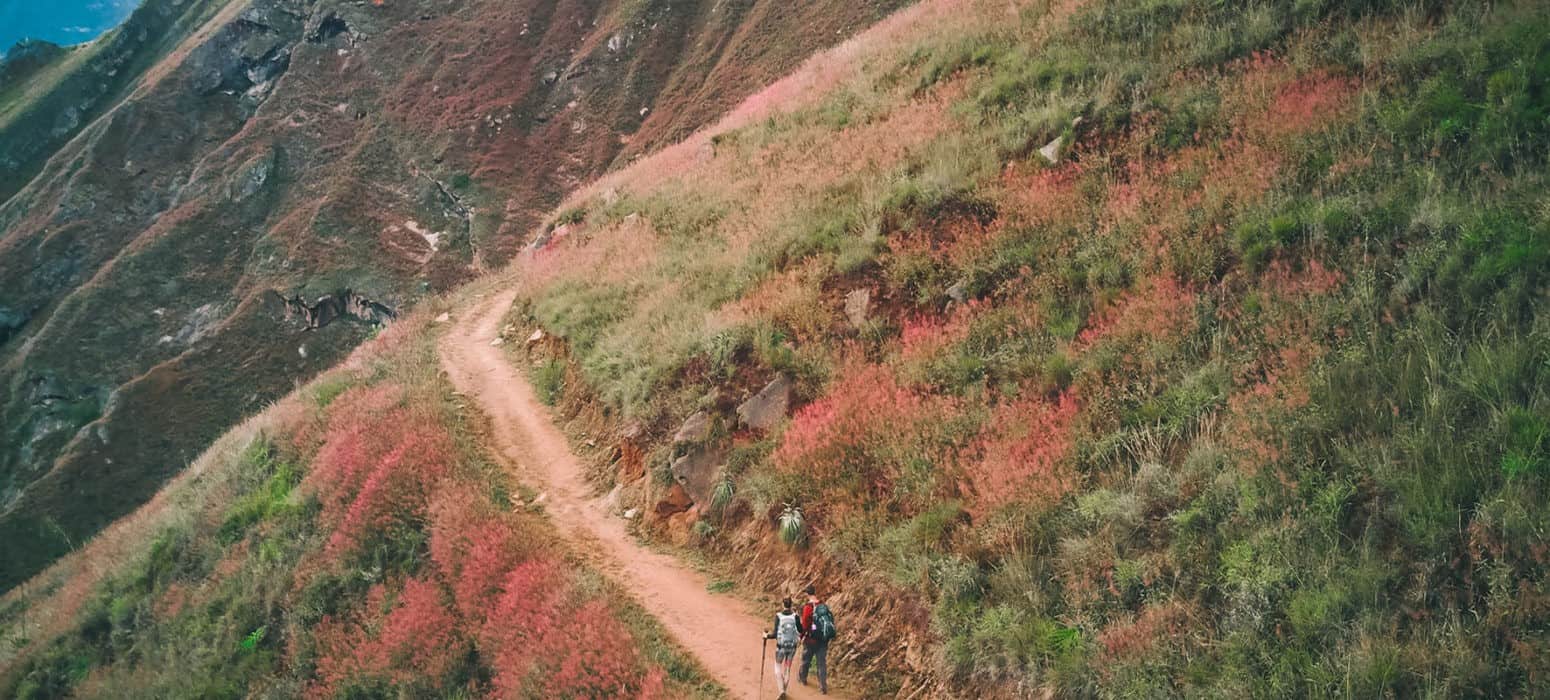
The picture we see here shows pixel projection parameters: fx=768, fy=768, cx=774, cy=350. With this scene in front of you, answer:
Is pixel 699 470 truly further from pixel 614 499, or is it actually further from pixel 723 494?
pixel 614 499

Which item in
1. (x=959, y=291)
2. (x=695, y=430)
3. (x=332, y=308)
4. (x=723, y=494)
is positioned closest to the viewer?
(x=723, y=494)

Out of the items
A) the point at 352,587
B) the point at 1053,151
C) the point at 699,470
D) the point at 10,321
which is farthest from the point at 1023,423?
the point at 10,321

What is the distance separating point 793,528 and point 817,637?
186cm

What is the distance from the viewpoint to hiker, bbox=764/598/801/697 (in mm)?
8219

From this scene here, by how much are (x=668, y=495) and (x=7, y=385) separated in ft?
302

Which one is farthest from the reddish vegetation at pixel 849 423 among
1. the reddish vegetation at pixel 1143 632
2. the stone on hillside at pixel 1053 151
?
the stone on hillside at pixel 1053 151

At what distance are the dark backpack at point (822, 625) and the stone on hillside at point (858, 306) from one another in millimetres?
4835

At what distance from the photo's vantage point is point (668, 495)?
1174 centimetres

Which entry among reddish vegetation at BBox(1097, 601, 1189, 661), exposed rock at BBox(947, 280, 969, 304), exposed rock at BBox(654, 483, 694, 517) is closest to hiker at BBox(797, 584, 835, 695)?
reddish vegetation at BBox(1097, 601, 1189, 661)

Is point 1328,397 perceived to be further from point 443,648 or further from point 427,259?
point 427,259

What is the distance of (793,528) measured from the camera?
9.78 m

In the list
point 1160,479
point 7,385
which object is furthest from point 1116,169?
point 7,385

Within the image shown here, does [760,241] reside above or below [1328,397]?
above

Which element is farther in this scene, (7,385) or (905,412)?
(7,385)
